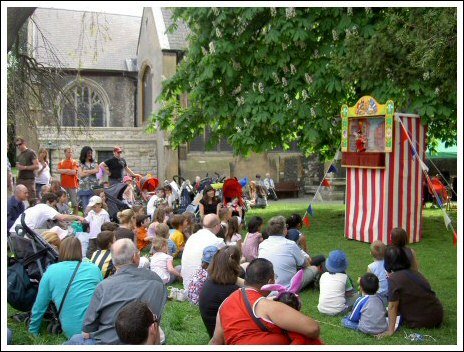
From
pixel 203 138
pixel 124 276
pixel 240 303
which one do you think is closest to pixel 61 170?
pixel 124 276

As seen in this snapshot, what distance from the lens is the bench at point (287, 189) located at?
29297 millimetres

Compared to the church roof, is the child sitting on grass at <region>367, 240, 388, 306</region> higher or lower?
lower

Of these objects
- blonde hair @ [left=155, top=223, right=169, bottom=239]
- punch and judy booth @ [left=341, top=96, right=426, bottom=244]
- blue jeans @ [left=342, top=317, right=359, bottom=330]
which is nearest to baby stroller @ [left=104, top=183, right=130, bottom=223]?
blonde hair @ [left=155, top=223, right=169, bottom=239]

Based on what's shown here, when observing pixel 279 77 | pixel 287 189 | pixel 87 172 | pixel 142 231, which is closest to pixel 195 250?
pixel 142 231

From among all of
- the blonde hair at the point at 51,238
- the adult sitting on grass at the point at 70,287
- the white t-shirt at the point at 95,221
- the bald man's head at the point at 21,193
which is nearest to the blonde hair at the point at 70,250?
the adult sitting on grass at the point at 70,287

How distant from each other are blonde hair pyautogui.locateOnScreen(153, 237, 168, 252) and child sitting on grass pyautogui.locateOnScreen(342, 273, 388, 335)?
119 inches

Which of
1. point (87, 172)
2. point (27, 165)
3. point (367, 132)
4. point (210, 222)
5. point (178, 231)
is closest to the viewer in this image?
point (210, 222)

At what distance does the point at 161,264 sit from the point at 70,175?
7.84 meters

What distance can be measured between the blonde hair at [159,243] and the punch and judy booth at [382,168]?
19.3 feet

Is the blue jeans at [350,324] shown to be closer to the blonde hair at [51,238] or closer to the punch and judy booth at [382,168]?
the blonde hair at [51,238]

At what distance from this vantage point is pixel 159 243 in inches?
330

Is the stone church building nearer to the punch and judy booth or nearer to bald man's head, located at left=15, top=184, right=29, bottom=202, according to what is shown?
the punch and judy booth

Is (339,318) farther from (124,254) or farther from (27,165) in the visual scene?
(27,165)

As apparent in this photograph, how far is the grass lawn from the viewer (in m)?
6.21
